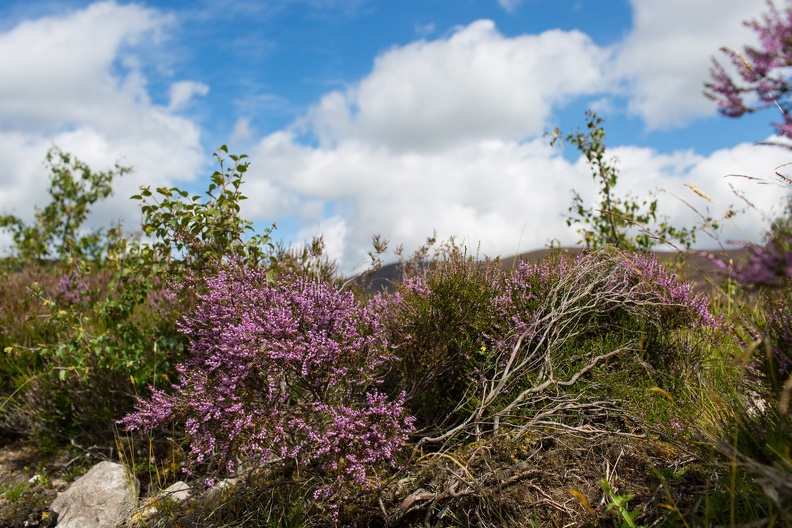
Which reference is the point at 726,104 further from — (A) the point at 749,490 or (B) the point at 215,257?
(B) the point at 215,257

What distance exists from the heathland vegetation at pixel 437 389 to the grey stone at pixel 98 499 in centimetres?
20

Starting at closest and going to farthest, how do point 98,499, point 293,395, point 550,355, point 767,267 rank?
point 767,267
point 293,395
point 550,355
point 98,499

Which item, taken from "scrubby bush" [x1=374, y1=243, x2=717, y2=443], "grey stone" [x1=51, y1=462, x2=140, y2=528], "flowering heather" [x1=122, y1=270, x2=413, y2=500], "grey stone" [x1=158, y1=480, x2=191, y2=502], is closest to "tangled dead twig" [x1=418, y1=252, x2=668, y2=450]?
"scrubby bush" [x1=374, y1=243, x2=717, y2=443]

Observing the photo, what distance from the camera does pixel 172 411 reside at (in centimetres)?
383

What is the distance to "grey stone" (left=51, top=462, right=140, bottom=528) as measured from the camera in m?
4.38

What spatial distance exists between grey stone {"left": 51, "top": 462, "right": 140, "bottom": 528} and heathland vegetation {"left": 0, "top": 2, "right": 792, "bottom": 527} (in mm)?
201

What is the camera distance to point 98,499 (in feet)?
14.8

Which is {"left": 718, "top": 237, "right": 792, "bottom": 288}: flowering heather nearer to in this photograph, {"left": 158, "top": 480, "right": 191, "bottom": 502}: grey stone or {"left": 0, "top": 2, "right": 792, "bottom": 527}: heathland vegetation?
{"left": 0, "top": 2, "right": 792, "bottom": 527}: heathland vegetation

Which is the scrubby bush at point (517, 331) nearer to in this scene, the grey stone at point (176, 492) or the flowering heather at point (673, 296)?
the flowering heather at point (673, 296)

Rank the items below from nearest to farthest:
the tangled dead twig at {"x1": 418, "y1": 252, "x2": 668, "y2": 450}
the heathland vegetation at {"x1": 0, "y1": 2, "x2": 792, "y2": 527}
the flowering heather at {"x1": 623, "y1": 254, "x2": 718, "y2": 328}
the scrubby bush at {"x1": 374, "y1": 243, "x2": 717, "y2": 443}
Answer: the heathland vegetation at {"x1": 0, "y1": 2, "x2": 792, "y2": 527}
the tangled dead twig at {"x1": 418, "y1": 252, "x2": 668, "y2": 450}
the scrubby bush at {"x1": 374, "y1": 243, "x2": 717, "y2": 443}
the flowering heather at {"x1": 623, "y1": 254, "x2": 718, "y2": 328}

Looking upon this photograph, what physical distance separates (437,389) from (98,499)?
8.38 ft

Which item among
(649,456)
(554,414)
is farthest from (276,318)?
(649,456)

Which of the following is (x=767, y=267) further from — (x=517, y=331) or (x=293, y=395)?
(x=293, y=395)

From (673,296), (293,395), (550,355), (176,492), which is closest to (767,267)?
(550,355)
